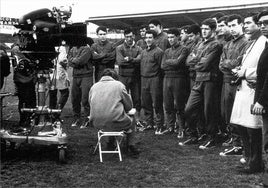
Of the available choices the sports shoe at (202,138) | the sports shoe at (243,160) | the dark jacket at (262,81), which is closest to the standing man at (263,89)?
the dark jacket at (262,81)

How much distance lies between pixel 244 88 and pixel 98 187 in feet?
8.16

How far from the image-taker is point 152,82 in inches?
348

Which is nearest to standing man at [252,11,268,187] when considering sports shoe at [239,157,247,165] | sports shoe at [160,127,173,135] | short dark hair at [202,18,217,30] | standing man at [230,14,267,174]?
standing man at [230,14,267,174]

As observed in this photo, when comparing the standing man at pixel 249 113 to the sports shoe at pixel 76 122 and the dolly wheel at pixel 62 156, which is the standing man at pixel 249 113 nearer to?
the dolly wheel at pixel 62 156

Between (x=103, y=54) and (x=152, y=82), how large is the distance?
1488mm

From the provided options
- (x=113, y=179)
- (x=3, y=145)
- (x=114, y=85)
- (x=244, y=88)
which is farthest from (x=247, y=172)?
(x=3, y=145)

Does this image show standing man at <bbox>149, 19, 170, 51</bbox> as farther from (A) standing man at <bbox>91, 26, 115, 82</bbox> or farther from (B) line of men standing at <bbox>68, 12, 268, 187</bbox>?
(A) standing man at <bbox>91, 26, 115, 82</bbox>

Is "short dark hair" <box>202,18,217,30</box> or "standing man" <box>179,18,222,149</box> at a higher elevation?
"short dark hair" <box>202,18,217,30</box>

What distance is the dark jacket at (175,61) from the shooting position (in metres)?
8.09

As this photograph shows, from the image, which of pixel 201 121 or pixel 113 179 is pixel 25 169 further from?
pixel 201 121

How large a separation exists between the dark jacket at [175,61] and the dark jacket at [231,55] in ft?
4.42

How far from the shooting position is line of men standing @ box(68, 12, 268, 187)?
18.2 ft

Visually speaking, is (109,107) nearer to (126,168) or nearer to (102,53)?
(126,168)

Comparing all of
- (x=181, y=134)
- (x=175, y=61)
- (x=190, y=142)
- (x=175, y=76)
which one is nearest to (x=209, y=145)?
(x=190, y=142)
